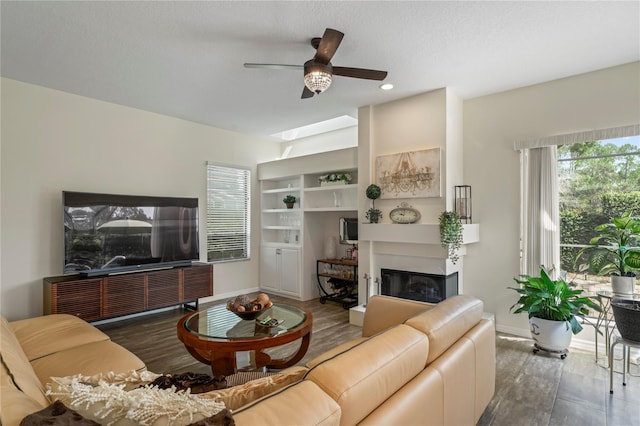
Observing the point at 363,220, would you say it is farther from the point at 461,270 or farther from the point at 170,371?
the point at 170,371

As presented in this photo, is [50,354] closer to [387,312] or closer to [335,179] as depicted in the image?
[387,312]

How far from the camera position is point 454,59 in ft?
10.4

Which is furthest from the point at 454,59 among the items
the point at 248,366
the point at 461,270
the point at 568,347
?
the point at 248,366

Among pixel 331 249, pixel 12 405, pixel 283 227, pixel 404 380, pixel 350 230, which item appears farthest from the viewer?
pixel 283 227

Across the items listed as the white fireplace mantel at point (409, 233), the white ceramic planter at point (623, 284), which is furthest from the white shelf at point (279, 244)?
the white ceramic planter at point (623, 284)

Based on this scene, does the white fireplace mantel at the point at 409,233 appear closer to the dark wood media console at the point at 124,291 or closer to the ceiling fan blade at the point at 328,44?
the ceiling fan blade at the point at 328,44

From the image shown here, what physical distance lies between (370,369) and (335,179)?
4196 millimetres

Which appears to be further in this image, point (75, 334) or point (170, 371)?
point (170, 371)

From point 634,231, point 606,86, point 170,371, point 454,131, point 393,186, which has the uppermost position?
point 606,86

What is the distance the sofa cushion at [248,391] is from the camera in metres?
1.08

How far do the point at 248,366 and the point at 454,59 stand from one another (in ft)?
11.0

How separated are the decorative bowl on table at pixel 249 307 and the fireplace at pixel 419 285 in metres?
2.16

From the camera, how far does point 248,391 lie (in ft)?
3.72

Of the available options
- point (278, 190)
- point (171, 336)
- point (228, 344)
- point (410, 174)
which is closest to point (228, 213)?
point (278, 190)
